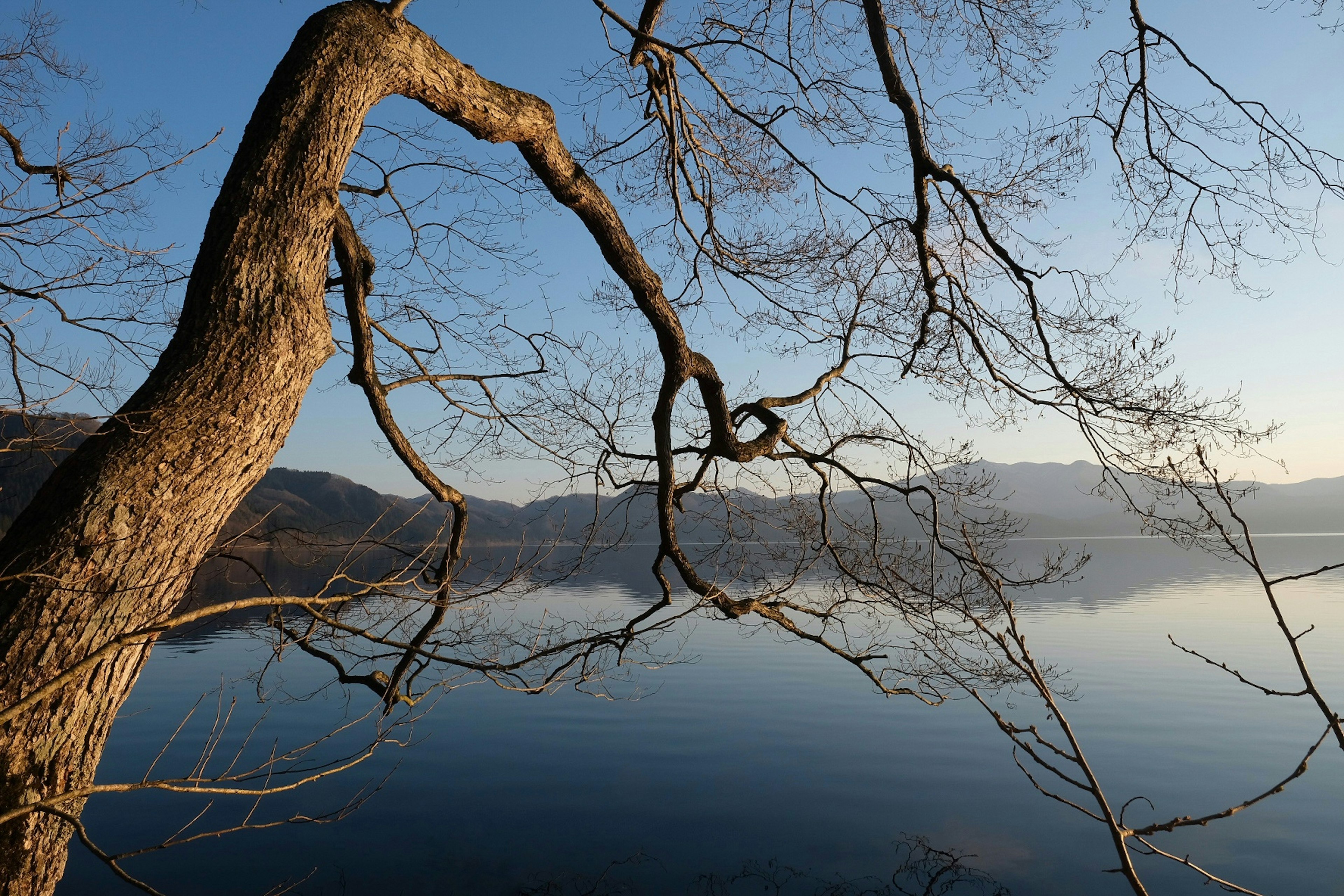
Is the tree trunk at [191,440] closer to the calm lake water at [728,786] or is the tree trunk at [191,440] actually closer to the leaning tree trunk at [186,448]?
the leaning tree trunk at [186,448]

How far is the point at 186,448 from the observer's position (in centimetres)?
232

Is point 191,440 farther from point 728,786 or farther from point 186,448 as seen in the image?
point 728,786

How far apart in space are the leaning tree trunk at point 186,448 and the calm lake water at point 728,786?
1906 mm

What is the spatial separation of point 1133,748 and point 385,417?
11650 millimetres

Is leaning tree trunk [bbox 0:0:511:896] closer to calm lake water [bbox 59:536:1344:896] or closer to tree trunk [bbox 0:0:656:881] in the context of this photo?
tree trunk [bbox 0:0:656:881]

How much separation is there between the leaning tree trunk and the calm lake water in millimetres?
1906

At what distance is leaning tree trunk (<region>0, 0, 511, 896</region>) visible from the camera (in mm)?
2129

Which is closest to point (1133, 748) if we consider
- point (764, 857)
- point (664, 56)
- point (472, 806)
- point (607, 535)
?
point (764, 857)

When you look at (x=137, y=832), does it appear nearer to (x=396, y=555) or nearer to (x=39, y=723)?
(x=396, y=555)

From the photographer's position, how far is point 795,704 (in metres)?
14.1

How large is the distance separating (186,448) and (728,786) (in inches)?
351

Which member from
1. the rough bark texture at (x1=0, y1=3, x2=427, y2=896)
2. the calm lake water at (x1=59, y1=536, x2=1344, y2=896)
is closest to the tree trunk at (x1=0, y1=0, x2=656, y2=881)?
the rough bark texture at (x1=0, y1=3, x2=427, y2=896)

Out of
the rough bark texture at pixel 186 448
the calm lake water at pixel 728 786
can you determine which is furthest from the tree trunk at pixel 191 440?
the calm lake water at pixel 728 786

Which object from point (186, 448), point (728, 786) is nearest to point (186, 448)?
point (186, 448)
